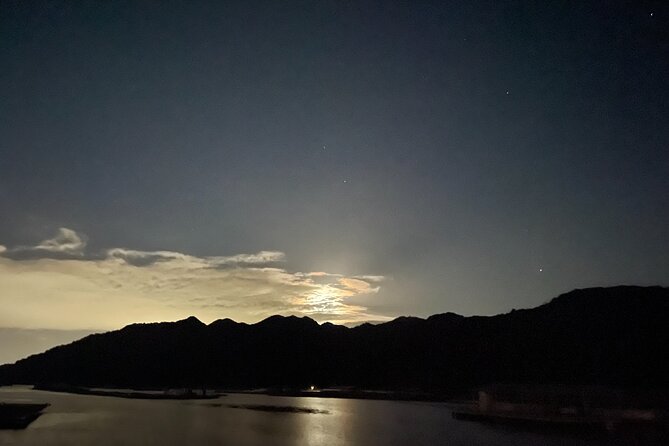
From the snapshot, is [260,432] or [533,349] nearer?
[260,432]

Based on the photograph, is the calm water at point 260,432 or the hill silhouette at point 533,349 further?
the hill silhouette at point 533,349

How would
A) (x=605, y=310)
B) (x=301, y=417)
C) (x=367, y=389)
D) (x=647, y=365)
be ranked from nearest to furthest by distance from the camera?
(x=301, y=417) → (x=647, y=365) → (x=605, y=310) → (x=367, y=389)

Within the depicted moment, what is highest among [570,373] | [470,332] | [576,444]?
[470,332]

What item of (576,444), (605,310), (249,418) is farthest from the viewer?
(605,310)

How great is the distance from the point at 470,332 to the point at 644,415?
11029 cm

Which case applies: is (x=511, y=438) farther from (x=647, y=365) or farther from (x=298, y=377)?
(x=298, y=377)

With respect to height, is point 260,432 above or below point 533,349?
below

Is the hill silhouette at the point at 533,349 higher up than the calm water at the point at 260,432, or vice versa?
the hill silhouette at the point at 533,349

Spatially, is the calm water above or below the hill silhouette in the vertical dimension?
below

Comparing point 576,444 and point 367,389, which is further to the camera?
point 367,389

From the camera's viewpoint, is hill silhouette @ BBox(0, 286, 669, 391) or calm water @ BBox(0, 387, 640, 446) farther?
hill silhouette @ BBox(0, 286, 669, 391)

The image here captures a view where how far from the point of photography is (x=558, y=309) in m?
156

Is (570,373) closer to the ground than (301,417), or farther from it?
farther from it

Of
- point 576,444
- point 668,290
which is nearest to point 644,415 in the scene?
point 576,444
